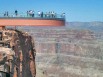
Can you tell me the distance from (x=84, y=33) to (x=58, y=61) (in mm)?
32305

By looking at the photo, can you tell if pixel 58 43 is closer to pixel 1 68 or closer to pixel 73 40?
pixel 73 40

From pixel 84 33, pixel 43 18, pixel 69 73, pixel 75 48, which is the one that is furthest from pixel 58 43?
pixel 43 18

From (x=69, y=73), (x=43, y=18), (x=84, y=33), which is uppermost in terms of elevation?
(x=43, y=18)

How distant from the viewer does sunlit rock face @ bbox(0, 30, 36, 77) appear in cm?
2789

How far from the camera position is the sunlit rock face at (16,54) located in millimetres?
27891

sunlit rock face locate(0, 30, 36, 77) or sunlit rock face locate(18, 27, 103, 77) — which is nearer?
sunlit rock face locate(0, 30, 36, 77)

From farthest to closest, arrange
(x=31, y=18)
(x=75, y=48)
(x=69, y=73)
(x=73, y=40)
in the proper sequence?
1. (x=73, y=40)
2. (x=75, y=48)
3. (x=69, y=73)
4. (x=31, y=18)

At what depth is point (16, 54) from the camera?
30.0 m

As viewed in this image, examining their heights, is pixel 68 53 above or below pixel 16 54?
below

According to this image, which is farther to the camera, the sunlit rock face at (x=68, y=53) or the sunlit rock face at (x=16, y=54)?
the sunlit rock face at (x=68, y=53)

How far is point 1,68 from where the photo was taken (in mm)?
28000

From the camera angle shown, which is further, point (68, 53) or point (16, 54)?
point (68, 53)

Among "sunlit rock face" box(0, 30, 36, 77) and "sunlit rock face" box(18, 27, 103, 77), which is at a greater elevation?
"sunlit rock face" box(0, 30, 36, 77)

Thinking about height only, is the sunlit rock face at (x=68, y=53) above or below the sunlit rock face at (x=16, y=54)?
below
